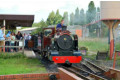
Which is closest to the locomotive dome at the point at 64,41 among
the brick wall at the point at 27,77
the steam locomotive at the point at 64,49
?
the steam locomotive at the point at 64,49

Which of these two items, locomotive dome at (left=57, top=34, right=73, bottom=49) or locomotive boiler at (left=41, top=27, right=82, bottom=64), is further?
locomotive dome at (left=57, top=34, right=73, bottom=49)

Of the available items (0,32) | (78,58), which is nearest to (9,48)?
(0,32)

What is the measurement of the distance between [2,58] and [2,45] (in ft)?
4.68

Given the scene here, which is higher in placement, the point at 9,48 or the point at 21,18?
the point at 21,18

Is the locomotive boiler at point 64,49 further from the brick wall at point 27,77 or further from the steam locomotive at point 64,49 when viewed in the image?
the brick wall at point 27,77

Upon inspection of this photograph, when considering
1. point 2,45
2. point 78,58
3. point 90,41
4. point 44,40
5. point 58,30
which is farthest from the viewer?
point 90,41

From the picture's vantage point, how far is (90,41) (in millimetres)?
26219

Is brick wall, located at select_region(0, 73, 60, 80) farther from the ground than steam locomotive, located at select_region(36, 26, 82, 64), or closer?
closer

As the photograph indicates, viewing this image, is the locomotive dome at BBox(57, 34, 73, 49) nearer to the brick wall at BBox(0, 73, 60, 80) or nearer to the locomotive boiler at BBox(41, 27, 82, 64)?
the locomotive boiler at BBox(41, 27, 82, 64)

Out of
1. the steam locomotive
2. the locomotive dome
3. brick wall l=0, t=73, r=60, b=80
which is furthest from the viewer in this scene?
the locomotive dome

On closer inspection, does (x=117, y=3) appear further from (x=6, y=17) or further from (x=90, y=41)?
(x=90, y=41)

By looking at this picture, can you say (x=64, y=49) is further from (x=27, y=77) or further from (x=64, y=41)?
(x=27, y=77)

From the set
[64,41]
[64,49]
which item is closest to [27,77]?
[64,49]

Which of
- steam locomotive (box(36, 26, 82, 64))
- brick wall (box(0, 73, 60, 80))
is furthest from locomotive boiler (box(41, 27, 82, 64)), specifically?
brick wall (box(0, 73, 60, 80))
